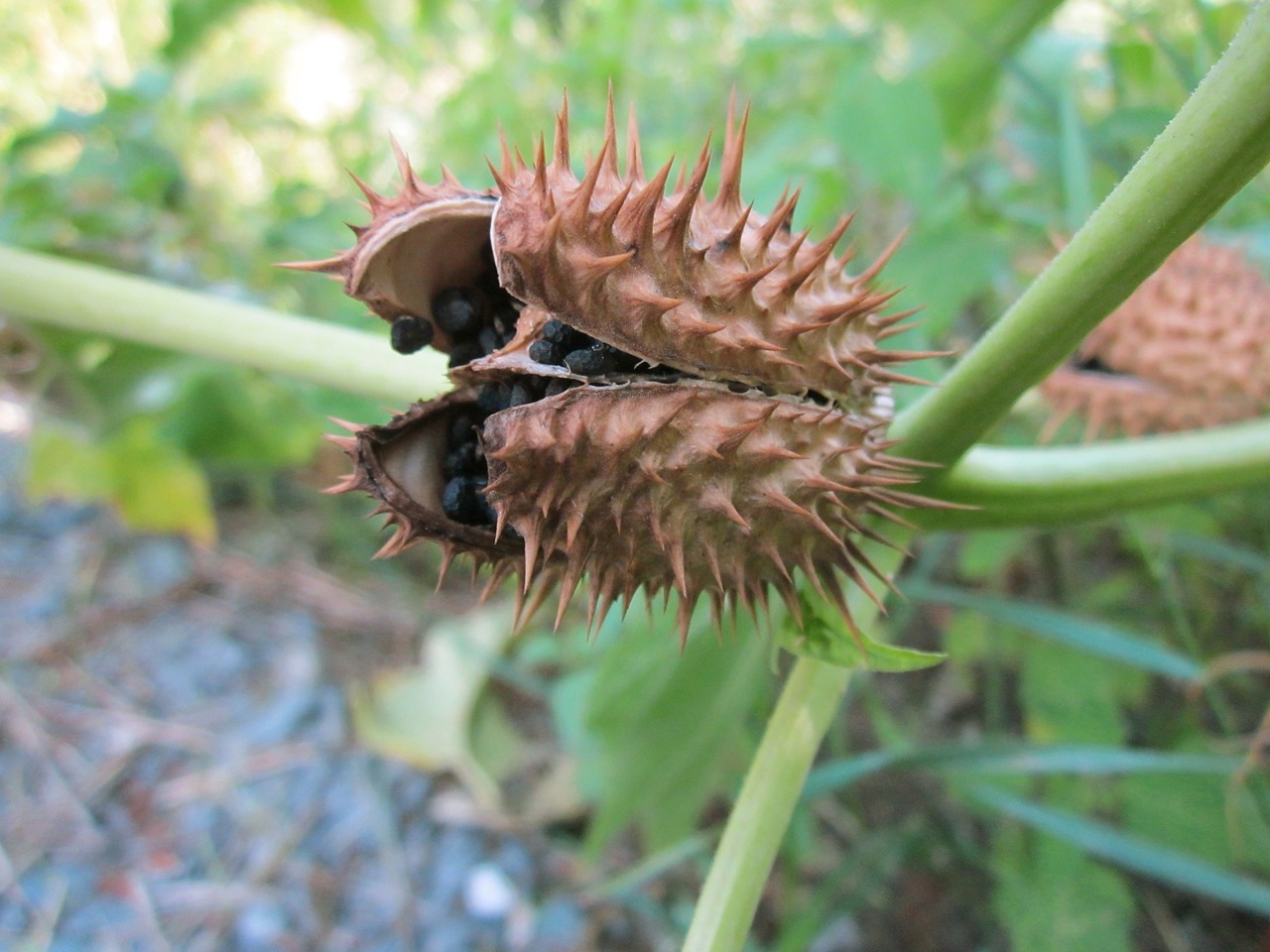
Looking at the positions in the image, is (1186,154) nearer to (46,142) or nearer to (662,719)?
(662,719)

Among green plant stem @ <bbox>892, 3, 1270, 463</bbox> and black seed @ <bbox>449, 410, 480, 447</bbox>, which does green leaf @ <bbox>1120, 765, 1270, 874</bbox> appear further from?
black seed @ <bbox>449, 410, 480, 447</bbox>

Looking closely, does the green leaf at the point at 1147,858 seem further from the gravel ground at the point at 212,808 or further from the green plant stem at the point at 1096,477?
the gravel ground at the point at 212,808

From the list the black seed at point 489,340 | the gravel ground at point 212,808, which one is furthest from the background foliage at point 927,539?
the black seed at point 489,340

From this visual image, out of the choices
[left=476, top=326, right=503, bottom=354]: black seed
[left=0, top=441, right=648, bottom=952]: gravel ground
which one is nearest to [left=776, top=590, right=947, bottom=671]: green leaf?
[left=476, top=326, right=503, bottom=354]: black seed

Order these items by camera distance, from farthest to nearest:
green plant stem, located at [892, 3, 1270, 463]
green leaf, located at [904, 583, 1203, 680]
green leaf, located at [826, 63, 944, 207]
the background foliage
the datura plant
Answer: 1. green leaf, located at [826, 63, 944, 207]
2. the background foliage
3. green leaf, located at [904, 583, 1203, 680]
4. the datura plant
5. green plant stem, located at [892, 3, 1270, 463]

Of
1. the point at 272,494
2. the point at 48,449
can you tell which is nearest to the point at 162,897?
the point at 48,449

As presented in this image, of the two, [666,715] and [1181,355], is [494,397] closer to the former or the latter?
[666,715]
